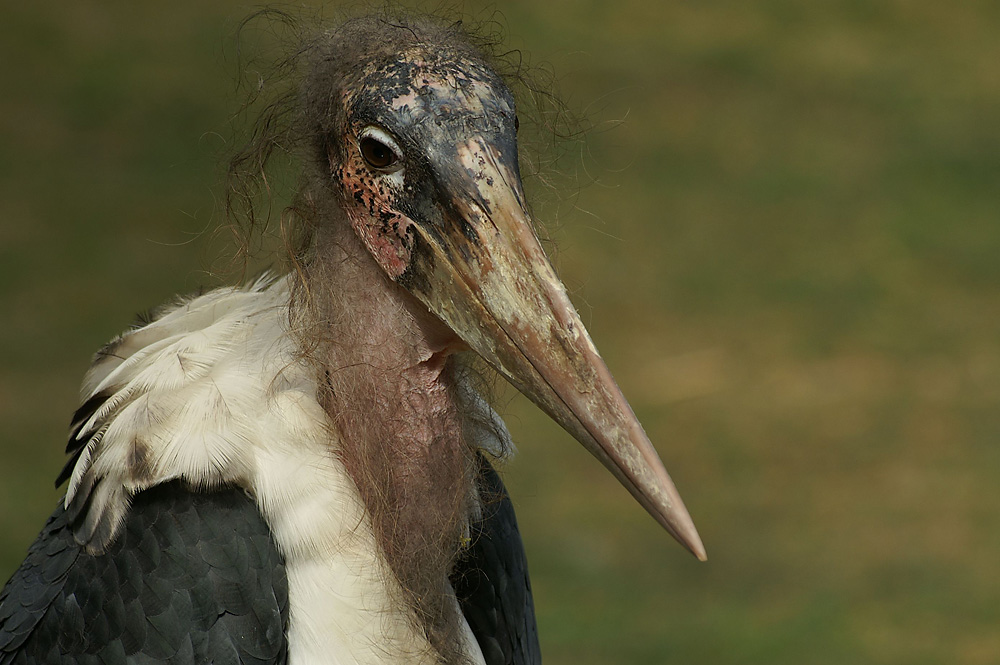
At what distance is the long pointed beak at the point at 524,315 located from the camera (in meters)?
1.71

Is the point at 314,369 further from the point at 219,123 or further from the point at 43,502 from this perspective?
the point at 219,123

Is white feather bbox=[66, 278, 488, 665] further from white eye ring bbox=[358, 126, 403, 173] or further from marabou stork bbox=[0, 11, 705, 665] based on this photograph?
white eye ring bbox=[358, 126, 403, 173]

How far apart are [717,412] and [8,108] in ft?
13.2

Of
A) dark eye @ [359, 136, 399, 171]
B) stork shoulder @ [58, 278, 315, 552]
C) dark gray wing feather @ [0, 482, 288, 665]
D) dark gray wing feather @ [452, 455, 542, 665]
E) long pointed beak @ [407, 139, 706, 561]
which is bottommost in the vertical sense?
dark gray wing feather @ [452, 455, 542, 665]

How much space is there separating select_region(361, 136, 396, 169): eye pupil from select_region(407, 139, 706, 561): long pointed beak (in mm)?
89

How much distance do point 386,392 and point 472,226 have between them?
0.30 meters

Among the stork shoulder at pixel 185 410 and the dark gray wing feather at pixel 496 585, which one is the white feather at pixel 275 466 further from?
the dark gray wing feather at pixel 496 585

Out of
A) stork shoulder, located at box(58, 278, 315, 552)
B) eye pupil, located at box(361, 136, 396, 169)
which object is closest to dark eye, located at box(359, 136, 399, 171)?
eye pupil, located at box(361, 136, 396, 169)

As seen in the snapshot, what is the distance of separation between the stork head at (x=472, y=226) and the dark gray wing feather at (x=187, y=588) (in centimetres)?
42

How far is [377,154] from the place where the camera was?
69.8 inches

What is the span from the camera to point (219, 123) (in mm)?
6309

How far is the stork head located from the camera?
1718 mm

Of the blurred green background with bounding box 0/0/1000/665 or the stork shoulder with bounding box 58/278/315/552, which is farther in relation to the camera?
the blurred green background with bounding box 0/0/1000/665

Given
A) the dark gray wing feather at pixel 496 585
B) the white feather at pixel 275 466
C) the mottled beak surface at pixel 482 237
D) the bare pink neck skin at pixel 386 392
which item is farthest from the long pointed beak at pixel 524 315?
the dark gray wing feather at pixel 496 585
